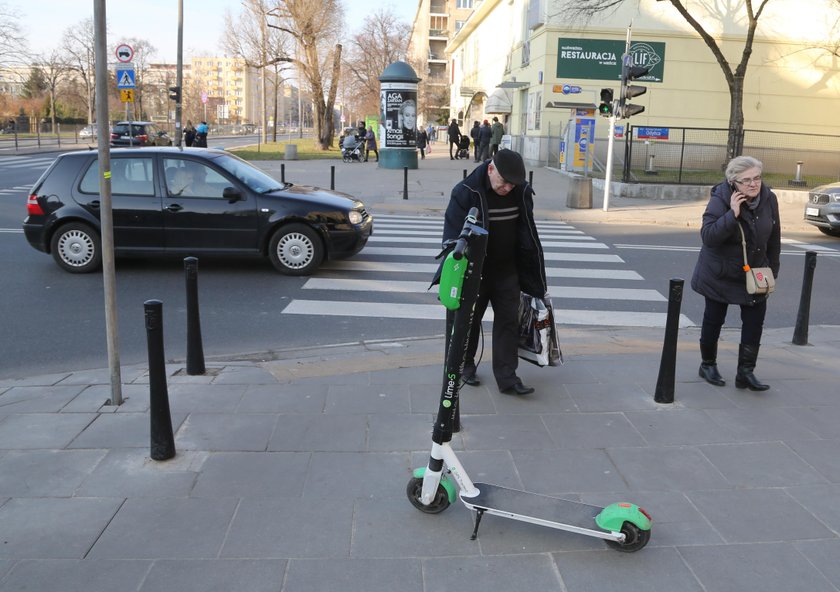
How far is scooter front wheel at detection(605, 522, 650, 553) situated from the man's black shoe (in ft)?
6.65

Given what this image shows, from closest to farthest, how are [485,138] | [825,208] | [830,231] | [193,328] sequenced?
[193,328] < [825,208] < [830,231] < [485,138]

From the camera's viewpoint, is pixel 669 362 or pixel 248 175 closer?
pixel 669 362

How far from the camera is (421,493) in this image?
144 inches

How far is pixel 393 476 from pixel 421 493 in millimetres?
456

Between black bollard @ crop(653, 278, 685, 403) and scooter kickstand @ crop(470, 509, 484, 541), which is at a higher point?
black bollard @ crop(653, 278, 685, 403)

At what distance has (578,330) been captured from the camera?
7.61 meters

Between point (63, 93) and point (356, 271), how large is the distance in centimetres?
7782

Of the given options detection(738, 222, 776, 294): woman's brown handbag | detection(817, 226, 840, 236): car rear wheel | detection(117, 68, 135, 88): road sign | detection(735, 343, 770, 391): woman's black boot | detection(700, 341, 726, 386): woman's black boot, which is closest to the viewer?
detection(738, 222, 776, 294): woman's brown handbag

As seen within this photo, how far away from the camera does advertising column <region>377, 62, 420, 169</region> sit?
1179 inches

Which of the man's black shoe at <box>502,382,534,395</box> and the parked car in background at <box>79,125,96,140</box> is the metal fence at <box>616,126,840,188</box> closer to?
the man's black shoe at <box>502,382,534,395</box>

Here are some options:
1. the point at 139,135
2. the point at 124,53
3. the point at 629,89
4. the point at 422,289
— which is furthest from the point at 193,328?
the point at 139,135

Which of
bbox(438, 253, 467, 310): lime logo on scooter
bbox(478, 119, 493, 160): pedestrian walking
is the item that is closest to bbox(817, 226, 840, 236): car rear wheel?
bbox(438, 253, 467, 310): lime logo on scooter

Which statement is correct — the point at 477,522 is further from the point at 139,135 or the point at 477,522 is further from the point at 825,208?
the point at 139,135

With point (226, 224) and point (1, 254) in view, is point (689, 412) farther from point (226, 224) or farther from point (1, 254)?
point (1, 254)
